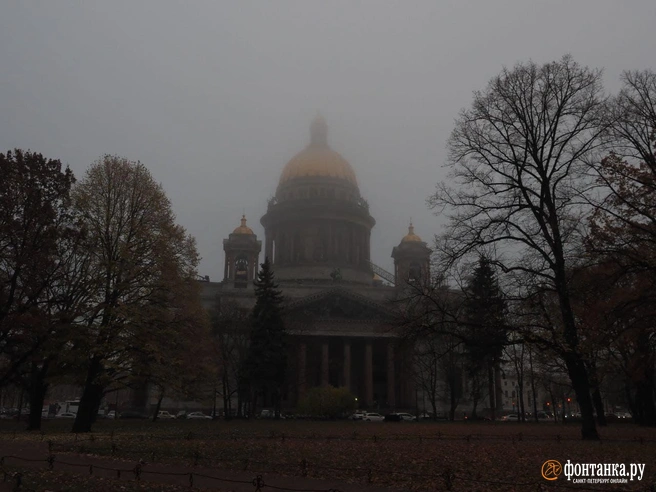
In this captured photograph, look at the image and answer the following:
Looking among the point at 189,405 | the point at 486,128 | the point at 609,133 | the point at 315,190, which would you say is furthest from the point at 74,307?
the point at 315,190

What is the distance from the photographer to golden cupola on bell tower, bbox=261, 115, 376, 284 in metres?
89.4

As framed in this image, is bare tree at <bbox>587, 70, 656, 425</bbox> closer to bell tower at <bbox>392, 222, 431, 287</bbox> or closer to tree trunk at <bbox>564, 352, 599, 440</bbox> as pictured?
tree trunk at <bbox>564, 352, 599, 440</bbox>

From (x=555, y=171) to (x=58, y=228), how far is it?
21078 mm

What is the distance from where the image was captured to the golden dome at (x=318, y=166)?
96312mm

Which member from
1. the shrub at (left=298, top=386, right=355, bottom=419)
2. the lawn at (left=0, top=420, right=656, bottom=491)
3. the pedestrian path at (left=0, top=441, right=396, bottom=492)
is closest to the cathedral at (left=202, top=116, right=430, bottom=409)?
the shrub at (left=298, top=386, right=355, bottom=419)

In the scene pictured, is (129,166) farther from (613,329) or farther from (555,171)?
(613,329)

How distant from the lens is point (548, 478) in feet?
42.6

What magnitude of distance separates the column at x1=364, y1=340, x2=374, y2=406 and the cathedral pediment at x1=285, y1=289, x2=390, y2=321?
326 centimetres

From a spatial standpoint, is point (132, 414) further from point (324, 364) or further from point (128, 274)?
point (128, 274)

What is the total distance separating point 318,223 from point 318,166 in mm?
9959

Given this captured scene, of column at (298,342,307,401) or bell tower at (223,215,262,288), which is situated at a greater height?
bell tower at (223,215,262,288)

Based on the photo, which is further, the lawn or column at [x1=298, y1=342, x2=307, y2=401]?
column at [x1=298, y1=342, x2=307, y2=401]

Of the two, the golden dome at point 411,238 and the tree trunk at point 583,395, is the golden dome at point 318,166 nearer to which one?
the golden dome at point 411,238

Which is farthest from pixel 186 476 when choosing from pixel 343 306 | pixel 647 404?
pixel 343 306
